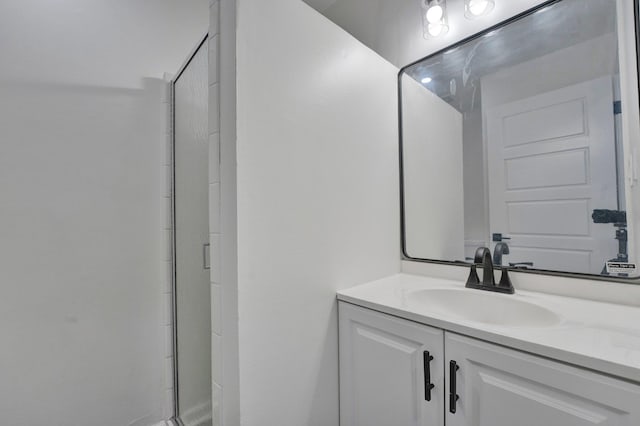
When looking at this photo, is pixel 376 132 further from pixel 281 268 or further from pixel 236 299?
pixel 236 299

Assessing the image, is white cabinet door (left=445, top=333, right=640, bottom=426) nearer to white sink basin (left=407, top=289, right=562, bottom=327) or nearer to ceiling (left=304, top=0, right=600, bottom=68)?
white sink basin (left=407, top=289, right=562, bottom=327)

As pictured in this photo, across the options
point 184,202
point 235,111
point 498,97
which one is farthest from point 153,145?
point 498,97

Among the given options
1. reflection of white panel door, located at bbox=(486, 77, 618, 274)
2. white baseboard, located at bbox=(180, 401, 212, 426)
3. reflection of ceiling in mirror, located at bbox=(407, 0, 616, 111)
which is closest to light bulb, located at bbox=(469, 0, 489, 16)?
reflection of ceiling in mirror, located at bbox=(407, 0, 616, 111)

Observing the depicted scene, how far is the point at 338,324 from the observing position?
1.10m

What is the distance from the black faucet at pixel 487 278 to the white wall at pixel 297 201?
0.42 m

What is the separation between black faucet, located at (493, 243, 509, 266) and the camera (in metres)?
1.18

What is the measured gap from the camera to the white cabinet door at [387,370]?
2.73 ft

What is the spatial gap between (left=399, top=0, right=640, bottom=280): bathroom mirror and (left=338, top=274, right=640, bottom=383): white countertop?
171 millimetres

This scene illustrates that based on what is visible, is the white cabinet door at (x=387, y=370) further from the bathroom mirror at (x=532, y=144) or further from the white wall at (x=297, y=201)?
the bathroom mirror at (x=532, y=144)

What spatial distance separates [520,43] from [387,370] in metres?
1.39

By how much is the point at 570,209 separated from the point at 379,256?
75cm

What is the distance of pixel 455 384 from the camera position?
30.7 inches

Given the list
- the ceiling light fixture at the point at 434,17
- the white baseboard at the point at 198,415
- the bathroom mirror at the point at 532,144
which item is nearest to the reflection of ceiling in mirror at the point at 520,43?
the bathroom mirror at the point at 532,144

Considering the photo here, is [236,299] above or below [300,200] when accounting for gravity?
below
